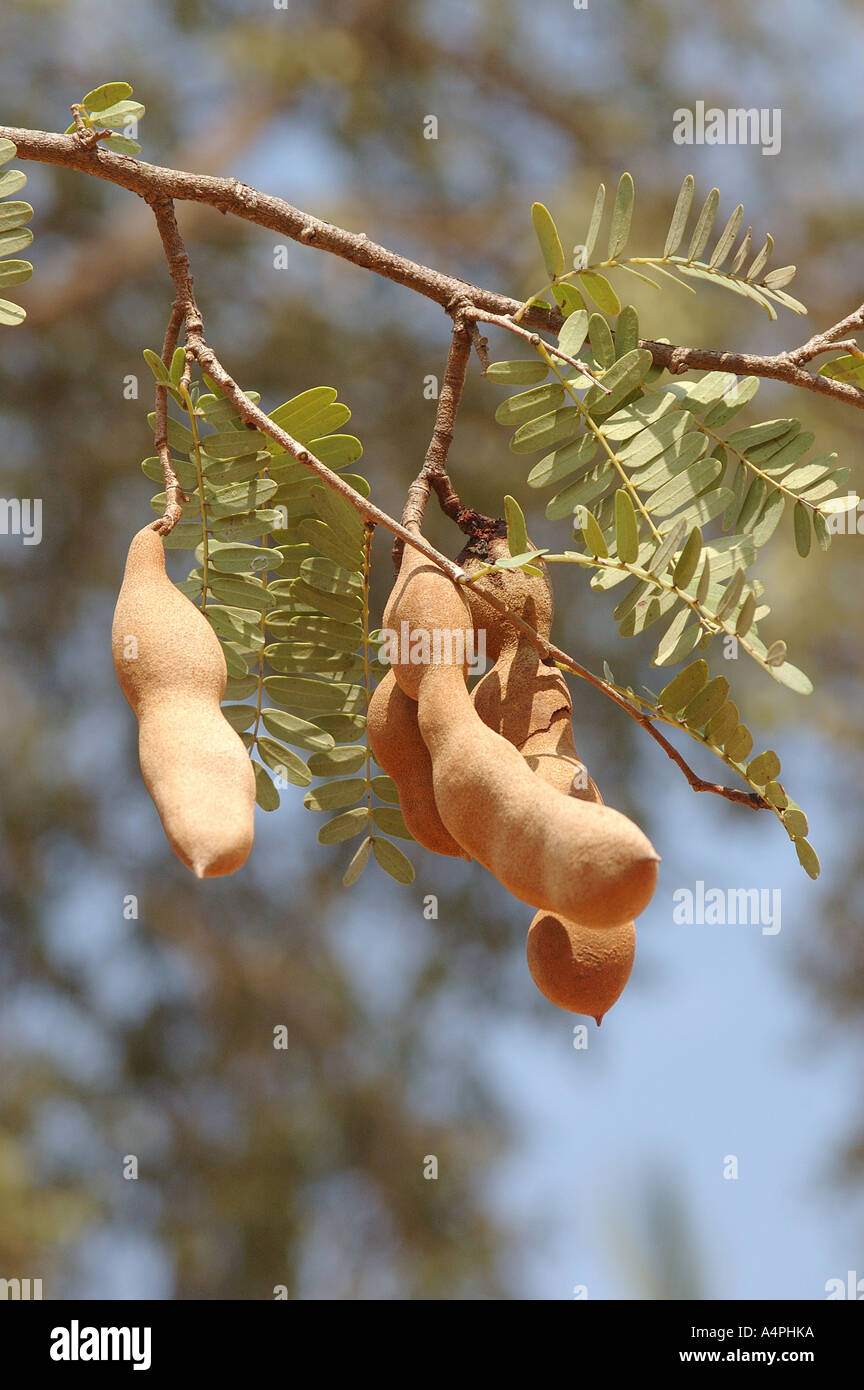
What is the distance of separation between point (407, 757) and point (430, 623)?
62mm

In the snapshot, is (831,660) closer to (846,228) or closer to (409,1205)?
(846,228)

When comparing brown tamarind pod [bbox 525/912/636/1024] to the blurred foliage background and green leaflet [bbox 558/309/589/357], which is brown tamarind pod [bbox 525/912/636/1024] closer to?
green leaflet [bbox 558/309/589/357]

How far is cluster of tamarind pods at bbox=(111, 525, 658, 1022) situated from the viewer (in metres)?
0.34

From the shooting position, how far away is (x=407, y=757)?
49 cm

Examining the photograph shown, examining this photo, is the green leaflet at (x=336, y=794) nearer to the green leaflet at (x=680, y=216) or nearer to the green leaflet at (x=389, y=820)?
the green leaflet at (x=389, y=820)

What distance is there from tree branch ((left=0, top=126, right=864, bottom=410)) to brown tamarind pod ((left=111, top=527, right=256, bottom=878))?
0.15m

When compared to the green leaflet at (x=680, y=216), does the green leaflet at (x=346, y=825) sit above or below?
below

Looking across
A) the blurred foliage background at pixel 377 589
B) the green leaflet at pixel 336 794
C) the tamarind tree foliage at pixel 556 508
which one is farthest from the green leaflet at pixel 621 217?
the blurred foliage background at pixel 377 589

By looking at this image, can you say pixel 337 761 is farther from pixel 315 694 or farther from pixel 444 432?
pixel 444 432

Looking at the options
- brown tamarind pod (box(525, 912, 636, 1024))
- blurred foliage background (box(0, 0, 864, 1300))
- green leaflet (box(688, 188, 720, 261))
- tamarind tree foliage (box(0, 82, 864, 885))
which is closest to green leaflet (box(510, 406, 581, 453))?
tamarind tree foliage (box(0, 82, 864, 885))

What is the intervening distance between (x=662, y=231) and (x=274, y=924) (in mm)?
1451

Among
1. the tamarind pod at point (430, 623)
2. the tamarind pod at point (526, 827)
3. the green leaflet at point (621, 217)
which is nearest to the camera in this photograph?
the tamarind pod at point (526, 827)

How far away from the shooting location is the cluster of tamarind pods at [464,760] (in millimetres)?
341

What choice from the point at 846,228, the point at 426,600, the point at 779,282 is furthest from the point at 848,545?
the point at 426,600
